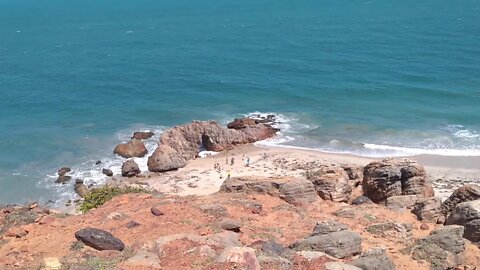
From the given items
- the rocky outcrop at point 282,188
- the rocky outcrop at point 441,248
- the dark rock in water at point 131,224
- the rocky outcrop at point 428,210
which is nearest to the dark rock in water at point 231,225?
the dark rock in water at point 131,224

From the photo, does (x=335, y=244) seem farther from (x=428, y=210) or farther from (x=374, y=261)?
(x=428, y=210)

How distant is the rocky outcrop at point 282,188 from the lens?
29.7 meters

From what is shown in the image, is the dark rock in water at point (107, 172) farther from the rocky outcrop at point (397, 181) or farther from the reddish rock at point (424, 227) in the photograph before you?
the reddish rock at point (424, 227)

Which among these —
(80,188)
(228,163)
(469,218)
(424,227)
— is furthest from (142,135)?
(469,218)

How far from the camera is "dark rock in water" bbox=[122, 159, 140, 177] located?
54.7m

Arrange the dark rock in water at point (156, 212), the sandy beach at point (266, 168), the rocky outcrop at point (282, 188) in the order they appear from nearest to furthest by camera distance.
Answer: the dark rock in water at point (156, 212)
the rocky outcrop at point (282, 188)
the sandy beach at point (266, 168)

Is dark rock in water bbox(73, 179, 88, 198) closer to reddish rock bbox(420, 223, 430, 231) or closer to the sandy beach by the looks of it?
the sandy beach

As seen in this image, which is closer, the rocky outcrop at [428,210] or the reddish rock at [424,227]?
the reddish rock at [424,227]

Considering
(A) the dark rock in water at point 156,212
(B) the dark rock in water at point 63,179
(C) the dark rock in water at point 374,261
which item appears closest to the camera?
(C) the dark rock in water at point 374,261

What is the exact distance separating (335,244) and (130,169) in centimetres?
3594

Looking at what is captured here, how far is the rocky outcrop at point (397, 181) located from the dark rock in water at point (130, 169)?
92.4 feet

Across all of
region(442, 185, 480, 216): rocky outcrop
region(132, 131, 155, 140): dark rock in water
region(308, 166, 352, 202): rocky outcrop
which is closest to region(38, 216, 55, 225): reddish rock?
region(308, 166, 352, 202): rocky outcrop

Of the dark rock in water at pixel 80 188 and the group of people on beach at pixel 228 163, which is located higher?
the group of people on beach at pixel 228 163

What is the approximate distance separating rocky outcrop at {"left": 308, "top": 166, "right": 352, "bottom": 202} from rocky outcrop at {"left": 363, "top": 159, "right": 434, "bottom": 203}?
6.51 ft
